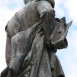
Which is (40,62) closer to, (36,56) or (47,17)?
(36,56)

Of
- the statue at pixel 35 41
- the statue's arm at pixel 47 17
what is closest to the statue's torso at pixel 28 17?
the statue at pixel 35 41

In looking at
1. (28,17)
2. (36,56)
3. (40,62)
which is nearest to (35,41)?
(36,56)

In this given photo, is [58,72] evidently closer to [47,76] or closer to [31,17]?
[47,76]

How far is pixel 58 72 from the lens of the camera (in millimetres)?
8203

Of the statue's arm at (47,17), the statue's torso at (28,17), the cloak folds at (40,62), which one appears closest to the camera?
the cloak folds at (40,62)

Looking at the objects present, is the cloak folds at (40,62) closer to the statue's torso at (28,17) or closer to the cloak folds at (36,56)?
the cloak folds at (36,56)

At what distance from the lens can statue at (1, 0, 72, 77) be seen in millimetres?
7832

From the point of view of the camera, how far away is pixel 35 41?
809cm

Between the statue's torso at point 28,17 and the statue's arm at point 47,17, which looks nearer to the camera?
the statue's arm at point 47,17

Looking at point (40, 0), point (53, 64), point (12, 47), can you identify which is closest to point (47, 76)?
point (53, 64)

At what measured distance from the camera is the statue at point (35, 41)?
7.83 metres

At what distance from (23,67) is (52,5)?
1571mm

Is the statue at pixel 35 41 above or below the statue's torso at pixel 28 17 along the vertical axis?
below

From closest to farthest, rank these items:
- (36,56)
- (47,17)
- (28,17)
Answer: (36,56), (47,17), (28,17)
